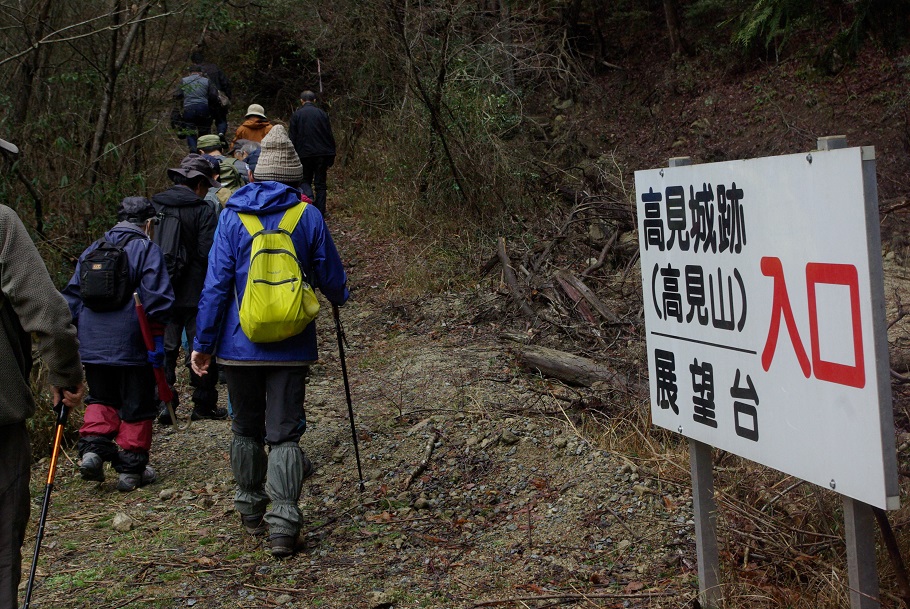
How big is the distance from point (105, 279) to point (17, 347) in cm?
225

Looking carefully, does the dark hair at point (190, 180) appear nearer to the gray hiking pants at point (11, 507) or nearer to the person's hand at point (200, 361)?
the person's hand at point (200, 361)

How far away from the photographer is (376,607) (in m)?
4.01

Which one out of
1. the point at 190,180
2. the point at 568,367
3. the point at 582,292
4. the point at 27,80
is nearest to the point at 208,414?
the point at 190,180

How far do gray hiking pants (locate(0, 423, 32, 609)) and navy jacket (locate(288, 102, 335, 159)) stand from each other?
9.46 meters

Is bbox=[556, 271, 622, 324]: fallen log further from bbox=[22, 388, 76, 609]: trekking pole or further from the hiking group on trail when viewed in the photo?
bbox=[22, 388, 76, 609]: trekking pole

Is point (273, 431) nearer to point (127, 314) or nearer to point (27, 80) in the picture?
point (127, 314)

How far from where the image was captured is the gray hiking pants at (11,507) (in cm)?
344

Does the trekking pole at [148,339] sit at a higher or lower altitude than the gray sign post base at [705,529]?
higher

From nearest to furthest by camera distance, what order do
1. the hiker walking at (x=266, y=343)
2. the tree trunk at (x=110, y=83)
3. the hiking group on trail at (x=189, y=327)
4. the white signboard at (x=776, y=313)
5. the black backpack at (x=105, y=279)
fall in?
the white signboard at (x=776, y=313)
the hiking group on trail at (x=189, y=327)
the hiker walking at (x=266, y=343)
the black backpack at (x=105, y=279)
the tree trunk at (x=110, y=83)

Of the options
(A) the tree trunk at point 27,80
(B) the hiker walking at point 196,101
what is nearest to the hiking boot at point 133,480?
(A) the tree trunk at point 27,80

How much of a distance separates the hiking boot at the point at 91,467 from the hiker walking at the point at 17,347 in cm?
230

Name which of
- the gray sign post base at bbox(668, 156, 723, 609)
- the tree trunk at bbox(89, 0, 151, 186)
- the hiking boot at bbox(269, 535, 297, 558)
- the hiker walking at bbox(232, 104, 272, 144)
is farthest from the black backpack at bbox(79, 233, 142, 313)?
the hiker walking at bbox(232, 104, 272, 144)

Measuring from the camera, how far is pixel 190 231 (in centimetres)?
691

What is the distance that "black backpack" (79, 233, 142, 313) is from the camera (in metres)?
5.68
